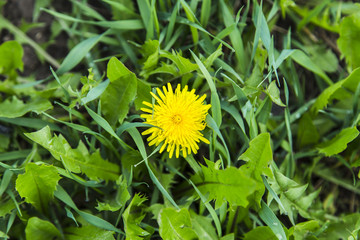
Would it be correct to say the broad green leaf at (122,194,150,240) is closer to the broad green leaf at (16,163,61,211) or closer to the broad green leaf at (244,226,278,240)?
the broad green leaf at (16,163,61,211)

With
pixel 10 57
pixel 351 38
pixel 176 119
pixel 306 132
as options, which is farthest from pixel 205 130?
pixel 10 57

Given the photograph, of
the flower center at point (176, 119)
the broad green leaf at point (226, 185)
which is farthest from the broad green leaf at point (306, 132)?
the flower center at point (176, 119)

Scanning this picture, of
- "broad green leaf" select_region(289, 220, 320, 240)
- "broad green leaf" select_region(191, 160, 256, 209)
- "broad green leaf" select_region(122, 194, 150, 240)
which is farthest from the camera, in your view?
"broad green leaf" select_region(289, 220, 320, 240)

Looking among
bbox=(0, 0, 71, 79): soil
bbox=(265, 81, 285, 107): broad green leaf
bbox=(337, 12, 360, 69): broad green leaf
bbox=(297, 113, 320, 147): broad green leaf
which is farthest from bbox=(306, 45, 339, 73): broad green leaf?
bbox=(0, 0, 71, 79): soil

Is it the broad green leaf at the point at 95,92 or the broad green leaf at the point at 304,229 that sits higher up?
the broad green leaf at the point at 95,92

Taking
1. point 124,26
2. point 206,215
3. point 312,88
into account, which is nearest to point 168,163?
point 206,215

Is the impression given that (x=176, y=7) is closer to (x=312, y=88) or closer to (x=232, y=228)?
(x=312, y=88)

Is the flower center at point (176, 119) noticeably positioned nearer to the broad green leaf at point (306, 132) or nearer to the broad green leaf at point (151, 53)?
the broad green leaf at point (151, 53)

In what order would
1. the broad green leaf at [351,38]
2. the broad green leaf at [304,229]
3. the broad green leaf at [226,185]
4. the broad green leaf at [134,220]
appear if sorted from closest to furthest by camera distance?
the broad green leaf at [226,185] < the broad green leaf at [134,220] < the broad green leaf at [304,229] < the broad green leaf at [351,38]
